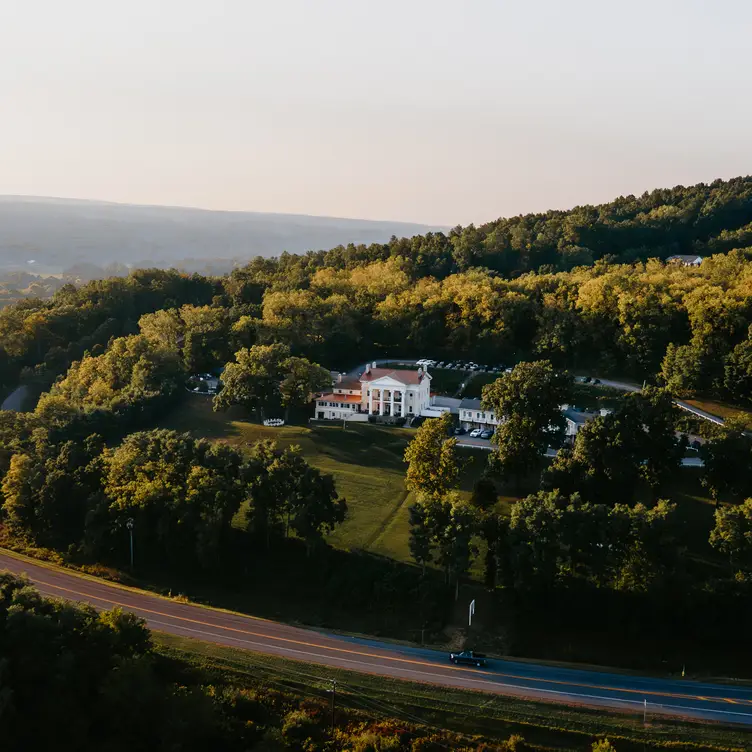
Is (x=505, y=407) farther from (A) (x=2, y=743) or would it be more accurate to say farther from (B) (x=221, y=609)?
(A) (x=2, y=743)

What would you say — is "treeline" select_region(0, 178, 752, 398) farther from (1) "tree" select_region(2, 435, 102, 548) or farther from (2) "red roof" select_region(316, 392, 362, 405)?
(1) "tree" select_region(2, 435, 102, 548)

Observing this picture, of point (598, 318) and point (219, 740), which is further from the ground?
point (598, 318)

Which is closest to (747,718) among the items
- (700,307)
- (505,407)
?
(505,407)

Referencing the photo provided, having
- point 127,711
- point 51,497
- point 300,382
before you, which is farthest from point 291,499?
point 300,382

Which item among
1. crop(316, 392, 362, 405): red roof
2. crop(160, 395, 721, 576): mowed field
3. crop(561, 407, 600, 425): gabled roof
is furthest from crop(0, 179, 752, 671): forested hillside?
crop(561, 407, 600, 425): gabled roof

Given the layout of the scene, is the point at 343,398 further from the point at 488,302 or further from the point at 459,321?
the point at 488,302

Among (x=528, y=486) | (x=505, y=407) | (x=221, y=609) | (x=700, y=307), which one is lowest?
(x=221, y=609)

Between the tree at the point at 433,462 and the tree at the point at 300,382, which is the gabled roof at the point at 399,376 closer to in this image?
the tree at the point at 300,382
